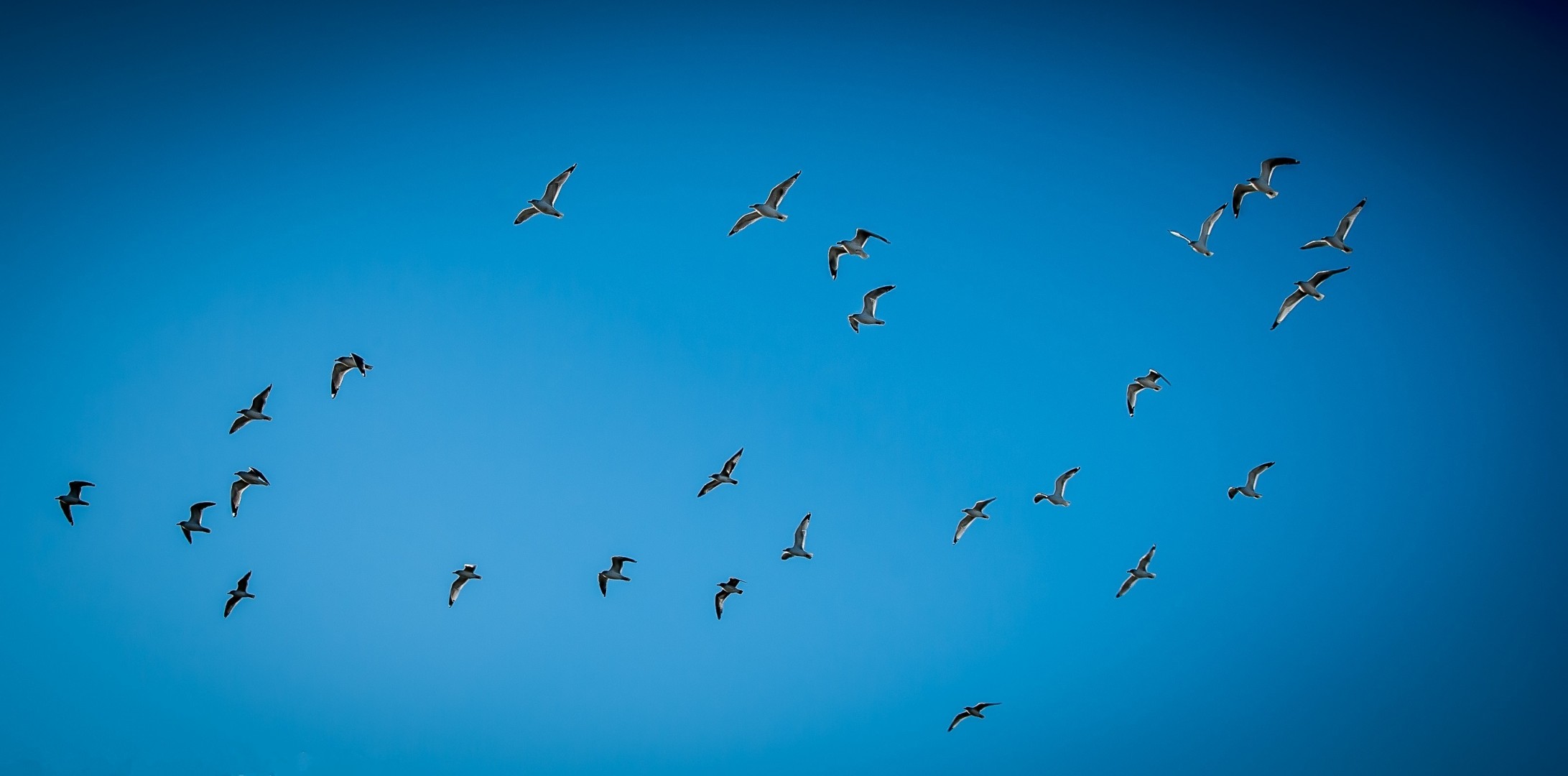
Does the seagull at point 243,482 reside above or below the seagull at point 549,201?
below

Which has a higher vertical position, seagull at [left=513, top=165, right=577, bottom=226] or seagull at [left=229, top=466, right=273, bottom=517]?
seagull at [left=513, top=165, right=577, bottom=226]

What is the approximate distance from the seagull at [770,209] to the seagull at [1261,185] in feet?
36.5

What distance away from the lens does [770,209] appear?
87.8 ft

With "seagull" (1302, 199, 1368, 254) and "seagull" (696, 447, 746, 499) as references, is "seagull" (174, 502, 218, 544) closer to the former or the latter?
"seagull" (696, 447, 746, 499)

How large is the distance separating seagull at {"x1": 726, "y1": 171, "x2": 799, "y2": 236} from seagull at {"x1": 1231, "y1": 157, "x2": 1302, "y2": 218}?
11.1 meters

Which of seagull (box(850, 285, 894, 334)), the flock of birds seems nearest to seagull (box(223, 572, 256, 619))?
the flock of birds

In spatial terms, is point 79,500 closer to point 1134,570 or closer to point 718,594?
point 718,594

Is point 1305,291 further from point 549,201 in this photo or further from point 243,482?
point 243,482

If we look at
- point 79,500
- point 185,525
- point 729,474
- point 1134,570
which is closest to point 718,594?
point 729,474

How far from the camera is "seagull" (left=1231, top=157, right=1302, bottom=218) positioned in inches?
994

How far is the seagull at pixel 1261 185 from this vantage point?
2525 centimetres

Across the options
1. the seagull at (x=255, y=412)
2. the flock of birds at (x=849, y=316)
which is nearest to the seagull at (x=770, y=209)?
the flock of birds at (x=849, y=316)

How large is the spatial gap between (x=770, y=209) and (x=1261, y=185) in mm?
12202

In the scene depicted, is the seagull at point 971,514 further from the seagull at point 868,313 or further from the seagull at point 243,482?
the seagull at point 243,482
